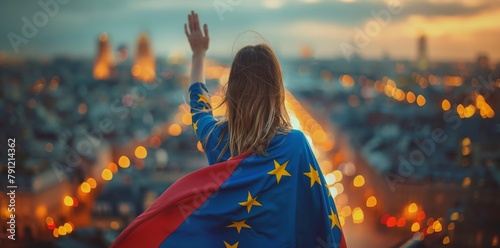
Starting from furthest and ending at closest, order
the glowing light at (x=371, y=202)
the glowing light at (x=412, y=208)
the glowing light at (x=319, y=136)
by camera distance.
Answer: the glowing light at (x=319, y=136) → the glowing light at (x=371, y=202) → the glowing light at (x=412, y=208)

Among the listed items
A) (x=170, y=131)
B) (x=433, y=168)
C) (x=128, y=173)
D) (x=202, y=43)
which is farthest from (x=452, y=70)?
(x=202, y=43)

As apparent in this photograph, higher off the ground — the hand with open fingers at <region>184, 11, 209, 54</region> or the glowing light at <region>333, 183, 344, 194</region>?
the hand with open fingers at <region>184, 11, 209, 54</region>

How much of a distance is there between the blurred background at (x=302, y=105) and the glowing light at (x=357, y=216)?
41mm

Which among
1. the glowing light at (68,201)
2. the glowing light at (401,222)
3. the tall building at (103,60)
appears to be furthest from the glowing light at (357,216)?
the tall building at (103,60)

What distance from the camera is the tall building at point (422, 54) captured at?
13.0 metres

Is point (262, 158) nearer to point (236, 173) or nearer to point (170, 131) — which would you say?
point (236, 173)

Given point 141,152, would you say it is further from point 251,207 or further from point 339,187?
point 251,207

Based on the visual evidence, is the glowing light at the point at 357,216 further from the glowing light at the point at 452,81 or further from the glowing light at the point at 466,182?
the glowing light at the point at 466,182

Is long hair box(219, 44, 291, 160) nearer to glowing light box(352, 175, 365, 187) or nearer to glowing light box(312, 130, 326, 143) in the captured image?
glowing light box(352, 175, 365, 187)

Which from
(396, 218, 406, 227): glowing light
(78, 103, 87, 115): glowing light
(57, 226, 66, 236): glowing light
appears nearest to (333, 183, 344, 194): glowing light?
(396, 218, 406, 227): glowing light

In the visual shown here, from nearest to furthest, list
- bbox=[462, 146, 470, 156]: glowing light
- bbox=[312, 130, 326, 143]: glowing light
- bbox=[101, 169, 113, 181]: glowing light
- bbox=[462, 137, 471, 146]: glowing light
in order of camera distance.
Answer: bbox=[462, 146, 470, 156]: glowing light < bbox=[462, 137, 471, 146]: glowing light < bbox=[101, 169, 113, 181]: glowing light < bbox=[312, 130, 326, 143]: glowing light

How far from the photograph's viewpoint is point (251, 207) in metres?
1.00

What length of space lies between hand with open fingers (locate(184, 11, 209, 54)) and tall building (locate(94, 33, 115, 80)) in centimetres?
1783

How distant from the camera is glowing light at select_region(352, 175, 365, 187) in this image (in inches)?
544
